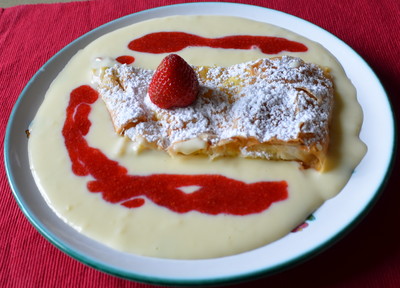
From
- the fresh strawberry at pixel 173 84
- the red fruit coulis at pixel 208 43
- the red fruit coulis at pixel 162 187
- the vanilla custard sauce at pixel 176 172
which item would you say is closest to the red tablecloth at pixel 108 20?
the vanilla custard sauce at pixel 176 172

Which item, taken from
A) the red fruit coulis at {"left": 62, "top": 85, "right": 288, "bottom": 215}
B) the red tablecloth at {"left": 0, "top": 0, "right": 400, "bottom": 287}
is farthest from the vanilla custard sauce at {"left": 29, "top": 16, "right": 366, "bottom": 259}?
the red tablecloth at {"left": 0, "top": 0, "right": 400, "bottom": 287}

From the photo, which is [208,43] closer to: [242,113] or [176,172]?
[242,113]

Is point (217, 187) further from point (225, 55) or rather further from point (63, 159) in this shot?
point (225, 55)

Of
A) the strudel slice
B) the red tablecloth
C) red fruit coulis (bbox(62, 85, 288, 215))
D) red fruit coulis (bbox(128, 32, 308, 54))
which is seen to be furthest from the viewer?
red fruit coulis (bbox(128, 32, 308, 54))

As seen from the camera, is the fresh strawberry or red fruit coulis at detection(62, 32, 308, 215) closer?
red fruit coulis at detection(62, 32, 308, 215)

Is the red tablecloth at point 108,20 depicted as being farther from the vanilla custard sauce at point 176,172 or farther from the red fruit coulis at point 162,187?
the red fruit coulis at point 162,187

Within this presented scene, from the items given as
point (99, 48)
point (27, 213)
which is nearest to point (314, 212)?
point (27, 213)

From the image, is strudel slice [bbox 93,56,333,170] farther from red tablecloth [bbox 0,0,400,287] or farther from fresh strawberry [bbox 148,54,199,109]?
red tablecloth [bbox 0,0,400,287]
